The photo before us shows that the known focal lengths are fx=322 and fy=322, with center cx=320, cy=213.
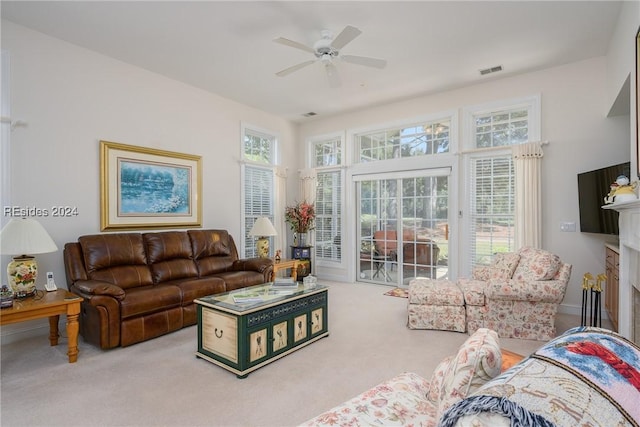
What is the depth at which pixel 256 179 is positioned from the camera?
19.6ft

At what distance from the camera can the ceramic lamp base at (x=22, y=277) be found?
2.82 m

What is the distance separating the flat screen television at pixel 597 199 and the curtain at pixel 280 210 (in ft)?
15.1

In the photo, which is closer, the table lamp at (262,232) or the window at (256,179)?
the table lamp at (262,232)

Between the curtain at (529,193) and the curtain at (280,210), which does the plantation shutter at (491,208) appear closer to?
the curtain at (529,193)

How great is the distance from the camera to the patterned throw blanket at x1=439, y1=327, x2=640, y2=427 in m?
0.67

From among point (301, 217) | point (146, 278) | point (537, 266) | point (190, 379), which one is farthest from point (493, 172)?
point (146, 278)

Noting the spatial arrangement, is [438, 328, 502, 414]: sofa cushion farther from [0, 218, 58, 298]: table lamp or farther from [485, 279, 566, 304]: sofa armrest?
[0, 218, 58, 298]: table lamp

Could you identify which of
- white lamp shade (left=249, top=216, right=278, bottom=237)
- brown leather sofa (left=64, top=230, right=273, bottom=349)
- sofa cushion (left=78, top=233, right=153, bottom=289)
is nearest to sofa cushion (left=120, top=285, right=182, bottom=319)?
brown leather sofa (left=64, top=230, right=273, bottom=349)

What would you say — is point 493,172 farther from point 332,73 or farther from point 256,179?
point 256,179

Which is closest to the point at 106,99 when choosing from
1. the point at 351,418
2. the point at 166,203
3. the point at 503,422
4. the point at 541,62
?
the point at 166,203

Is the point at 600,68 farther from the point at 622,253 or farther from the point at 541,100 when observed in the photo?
the point at 622,253

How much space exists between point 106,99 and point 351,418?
4.42 meters

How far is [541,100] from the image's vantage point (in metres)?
4.33

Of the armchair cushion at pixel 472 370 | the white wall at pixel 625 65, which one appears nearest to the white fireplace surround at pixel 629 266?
the white wall at pixel 625 65
